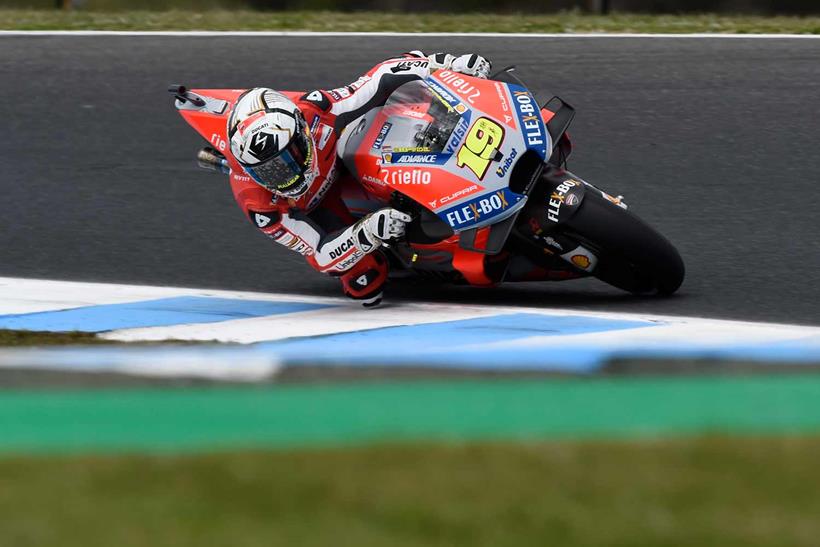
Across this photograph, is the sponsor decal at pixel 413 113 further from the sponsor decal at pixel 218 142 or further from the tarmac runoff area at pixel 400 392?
the tarmac runoff area at pixel 400 392

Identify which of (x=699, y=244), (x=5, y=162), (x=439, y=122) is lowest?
(x=5, y=162)

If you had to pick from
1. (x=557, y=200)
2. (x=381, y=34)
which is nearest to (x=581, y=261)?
(x=557, y=200)

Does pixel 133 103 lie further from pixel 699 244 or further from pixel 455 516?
pixel 455 516

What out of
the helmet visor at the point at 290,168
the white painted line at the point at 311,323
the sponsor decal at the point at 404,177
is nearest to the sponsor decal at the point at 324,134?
the helmet visor at the point at 290,168

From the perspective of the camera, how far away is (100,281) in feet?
25.7

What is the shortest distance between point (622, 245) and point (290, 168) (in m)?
1.57

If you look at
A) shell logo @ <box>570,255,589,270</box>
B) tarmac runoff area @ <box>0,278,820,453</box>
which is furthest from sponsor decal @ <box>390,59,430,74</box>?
tarmac runoff area @ <box>0,278,820,453</box>

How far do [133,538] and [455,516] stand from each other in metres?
0.77

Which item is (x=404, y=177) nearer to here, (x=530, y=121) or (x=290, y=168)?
(x=290, y=168)

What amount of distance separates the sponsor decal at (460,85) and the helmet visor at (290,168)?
0.78m

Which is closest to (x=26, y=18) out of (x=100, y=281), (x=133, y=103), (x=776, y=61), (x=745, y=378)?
(x=133, y=103)

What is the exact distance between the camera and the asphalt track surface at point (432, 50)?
7.50 m

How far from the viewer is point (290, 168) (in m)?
6.59

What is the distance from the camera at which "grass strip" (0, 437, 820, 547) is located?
3.39 m
